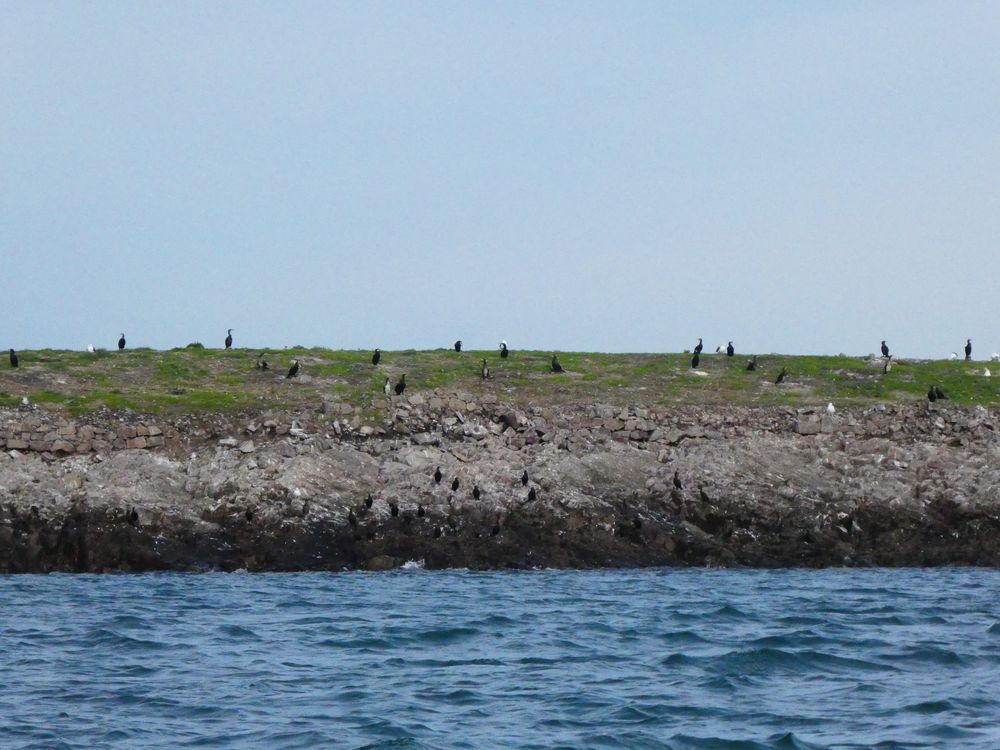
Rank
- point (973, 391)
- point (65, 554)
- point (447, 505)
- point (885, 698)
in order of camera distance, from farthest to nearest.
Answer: point (973, 391) → point (447, 505) → point (65, 554) → point (885, 698)

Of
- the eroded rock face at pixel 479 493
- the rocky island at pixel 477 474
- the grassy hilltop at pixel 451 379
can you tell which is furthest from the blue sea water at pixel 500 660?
the grassy hilltop at pixel 451 379

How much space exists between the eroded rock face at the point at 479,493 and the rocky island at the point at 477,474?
7 cm

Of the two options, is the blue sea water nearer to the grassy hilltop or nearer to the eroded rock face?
the eroded rock face

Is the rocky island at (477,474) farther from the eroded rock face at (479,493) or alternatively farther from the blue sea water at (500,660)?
the blue sea water at (500,660)

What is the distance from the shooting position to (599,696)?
2388cm

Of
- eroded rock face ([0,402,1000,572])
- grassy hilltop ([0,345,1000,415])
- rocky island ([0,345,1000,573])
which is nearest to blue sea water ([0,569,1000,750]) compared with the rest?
eroded rock face ([0,402,1000,572])

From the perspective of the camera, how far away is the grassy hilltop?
5175cm

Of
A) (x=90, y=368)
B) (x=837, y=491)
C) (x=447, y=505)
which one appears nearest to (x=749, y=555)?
(x=837, y=491)

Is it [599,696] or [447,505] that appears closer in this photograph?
[599,696]

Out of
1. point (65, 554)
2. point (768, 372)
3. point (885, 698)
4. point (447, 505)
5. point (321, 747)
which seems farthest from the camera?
point (768, 372)

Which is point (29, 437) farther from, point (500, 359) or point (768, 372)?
point (768, 372)

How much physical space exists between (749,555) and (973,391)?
1884 cm

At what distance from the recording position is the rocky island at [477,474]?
4088 centimetres

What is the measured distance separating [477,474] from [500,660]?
680 inches
